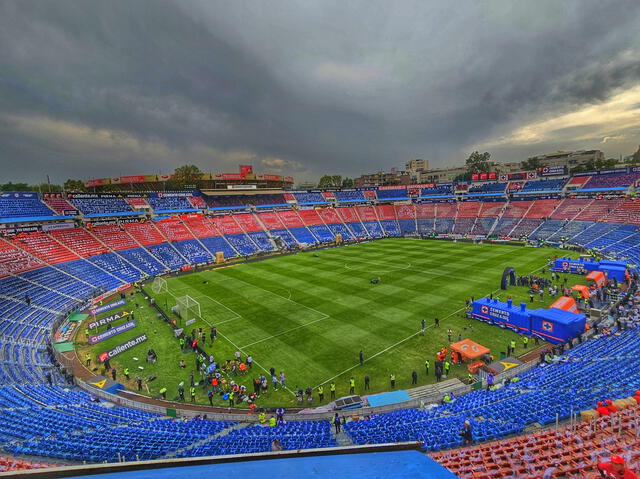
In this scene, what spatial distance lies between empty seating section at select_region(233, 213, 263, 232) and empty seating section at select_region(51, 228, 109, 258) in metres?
26.6

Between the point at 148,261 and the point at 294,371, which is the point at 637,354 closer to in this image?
the point at 294,371

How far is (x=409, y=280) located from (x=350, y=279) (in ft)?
23.9

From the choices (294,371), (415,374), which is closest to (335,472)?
(415,374)

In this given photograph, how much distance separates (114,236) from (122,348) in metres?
34.7

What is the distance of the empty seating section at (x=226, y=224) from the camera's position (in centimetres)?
6469

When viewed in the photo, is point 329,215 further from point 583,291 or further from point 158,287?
point 583,291

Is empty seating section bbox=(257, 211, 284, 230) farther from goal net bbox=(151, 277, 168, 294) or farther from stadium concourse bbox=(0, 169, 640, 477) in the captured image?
goal net bbox=(151, 277, 168, 294)

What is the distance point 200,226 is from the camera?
63.2m

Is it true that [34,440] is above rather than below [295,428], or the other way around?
above

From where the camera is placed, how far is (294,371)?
2055cm

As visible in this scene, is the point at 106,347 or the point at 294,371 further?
the point at 106,347

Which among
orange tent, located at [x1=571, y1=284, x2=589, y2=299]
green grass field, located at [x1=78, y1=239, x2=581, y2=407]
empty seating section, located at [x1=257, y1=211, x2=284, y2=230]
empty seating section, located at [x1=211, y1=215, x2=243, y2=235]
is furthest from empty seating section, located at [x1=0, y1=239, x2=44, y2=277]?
orange tent, located at [x1=571, y1=284, x2=589, y2=299]

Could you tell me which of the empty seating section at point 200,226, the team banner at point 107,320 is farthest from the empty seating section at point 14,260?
the empty seating section at point 200,226

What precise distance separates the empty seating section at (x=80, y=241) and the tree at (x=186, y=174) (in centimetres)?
4194
